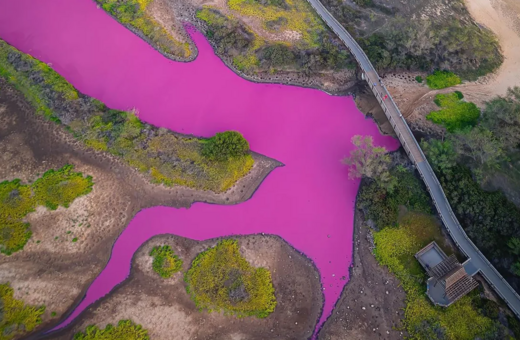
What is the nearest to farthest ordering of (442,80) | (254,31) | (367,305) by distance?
(367,305) < (442,80) < (254,31)

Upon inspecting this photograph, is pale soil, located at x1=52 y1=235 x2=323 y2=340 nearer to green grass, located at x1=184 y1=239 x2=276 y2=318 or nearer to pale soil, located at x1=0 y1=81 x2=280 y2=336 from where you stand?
green grass, located at x1=184 y1=239 x2=276 y2=318

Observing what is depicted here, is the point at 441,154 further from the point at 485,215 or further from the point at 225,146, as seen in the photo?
the point at 225,146

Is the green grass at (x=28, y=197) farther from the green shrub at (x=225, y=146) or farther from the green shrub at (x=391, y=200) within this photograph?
the green shrub at (x=391, y=200)

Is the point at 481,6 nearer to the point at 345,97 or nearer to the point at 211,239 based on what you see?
the point at 345,97

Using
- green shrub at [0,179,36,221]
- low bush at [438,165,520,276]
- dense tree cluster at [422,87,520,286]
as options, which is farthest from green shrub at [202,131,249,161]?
low bush at [438,165,520,276]

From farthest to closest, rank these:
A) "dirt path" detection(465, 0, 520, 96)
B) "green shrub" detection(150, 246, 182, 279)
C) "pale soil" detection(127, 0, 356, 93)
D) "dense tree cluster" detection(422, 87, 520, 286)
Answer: "pale soil" detection(127, 0, 356, 93), "dirt path" detection(465, 0, 520, 96), "green shrub" detection(150, 246, 182, 279), "dense tree cluster" detection(422, 87, 520, 286)

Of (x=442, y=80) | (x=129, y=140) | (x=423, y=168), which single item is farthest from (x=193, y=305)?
(x=442, y=80)

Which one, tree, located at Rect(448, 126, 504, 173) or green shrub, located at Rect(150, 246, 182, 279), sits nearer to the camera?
green shrub, located at Rect(150, 246, 182, 279)
